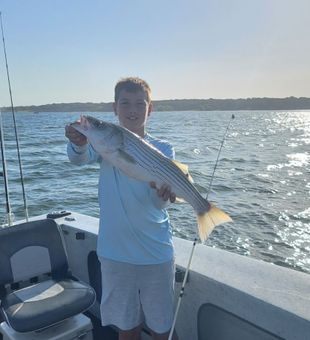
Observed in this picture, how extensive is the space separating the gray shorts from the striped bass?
2.01 ft

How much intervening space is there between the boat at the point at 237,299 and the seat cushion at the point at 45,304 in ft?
0.69

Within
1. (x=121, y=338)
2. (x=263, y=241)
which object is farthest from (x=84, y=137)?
(x=263, y=241)

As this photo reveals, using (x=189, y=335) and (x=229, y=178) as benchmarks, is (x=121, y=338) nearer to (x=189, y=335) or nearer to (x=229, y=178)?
(x=189, y=335)

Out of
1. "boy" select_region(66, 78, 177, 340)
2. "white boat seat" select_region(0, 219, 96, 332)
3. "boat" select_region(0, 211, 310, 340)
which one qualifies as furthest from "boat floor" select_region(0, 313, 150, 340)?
"boy" select_region(66, 78, 177, 340)

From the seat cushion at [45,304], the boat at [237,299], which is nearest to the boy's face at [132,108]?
the boat at [237,299]

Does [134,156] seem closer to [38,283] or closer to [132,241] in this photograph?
[132,241]

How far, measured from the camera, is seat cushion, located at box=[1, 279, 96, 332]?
321 cm

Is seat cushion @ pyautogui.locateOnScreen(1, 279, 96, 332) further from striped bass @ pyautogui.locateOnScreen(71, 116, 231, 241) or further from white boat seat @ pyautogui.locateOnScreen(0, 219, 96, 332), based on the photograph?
striped bass @ pyautogui.locateOnScreen(71, 116, 231, 241)

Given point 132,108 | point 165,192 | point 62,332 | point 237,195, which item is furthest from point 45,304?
point 237,195

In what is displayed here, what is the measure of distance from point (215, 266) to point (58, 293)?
1.43 m

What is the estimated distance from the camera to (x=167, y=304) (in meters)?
2.95

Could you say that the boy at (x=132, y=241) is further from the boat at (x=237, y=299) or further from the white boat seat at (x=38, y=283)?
the white boat seat at (x=38, y=283)

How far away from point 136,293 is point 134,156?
104cm

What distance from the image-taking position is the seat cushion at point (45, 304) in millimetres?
3215
